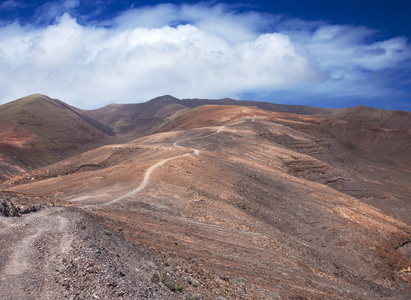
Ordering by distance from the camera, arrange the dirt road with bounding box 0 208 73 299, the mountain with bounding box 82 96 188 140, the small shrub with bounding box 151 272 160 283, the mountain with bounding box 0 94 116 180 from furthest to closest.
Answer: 1. the mountain with bounding box 82 96 188 140
2. the mountain with bounding box 0 94 116 180
3. the small shrub with bounding box 151 272 160 283
4. the dirt road with bounding box 0 208 73 299

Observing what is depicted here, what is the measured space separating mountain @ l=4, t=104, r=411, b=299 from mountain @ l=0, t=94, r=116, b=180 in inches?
1128

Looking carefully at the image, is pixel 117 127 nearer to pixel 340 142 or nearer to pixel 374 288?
pixel 340 142

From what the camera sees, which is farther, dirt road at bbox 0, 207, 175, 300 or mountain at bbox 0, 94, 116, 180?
mountain at bbox 0, 94, 116, 180

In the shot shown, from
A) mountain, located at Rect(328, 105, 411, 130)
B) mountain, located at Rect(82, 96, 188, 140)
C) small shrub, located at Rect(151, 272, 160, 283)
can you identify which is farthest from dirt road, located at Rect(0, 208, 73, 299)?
mountain, located at Rect(82, 96, 188, 140)

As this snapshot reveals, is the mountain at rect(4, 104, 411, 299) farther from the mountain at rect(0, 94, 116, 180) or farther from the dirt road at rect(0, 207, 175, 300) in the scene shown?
the mountain at rect(0, 94, 116, 180)

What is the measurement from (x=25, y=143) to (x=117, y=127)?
93610mm

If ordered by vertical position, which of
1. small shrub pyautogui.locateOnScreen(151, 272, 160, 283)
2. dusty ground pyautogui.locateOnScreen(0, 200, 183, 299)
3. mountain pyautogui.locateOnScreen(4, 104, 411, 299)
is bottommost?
mountain pyautogui.locateOnScreen(4, 104, 411, 299)

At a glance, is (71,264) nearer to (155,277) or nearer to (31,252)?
(31,252)

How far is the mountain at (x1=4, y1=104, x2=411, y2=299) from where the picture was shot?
1196cm

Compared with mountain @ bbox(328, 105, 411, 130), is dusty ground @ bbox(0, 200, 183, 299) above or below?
below

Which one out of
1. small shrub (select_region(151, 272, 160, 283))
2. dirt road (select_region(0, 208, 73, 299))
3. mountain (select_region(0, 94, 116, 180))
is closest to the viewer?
dirt road (select_region(0, 208, 73, 299))

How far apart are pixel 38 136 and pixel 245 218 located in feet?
244

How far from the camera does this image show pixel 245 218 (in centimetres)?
2112

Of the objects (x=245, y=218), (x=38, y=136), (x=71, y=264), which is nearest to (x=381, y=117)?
(x=38, y=136)
